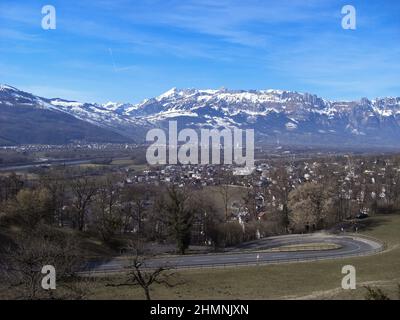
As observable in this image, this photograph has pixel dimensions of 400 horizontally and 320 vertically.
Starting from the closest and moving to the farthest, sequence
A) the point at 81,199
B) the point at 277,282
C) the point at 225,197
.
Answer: the point at 277,282 < the point at 81,199 < the point at 225,197

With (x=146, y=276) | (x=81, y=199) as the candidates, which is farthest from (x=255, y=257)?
(x=81, y=199)

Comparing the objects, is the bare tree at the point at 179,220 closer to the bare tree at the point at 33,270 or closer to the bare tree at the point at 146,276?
the bare tree at the point at 146,276

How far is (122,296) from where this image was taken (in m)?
27.5

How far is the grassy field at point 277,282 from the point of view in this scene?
26516 mm

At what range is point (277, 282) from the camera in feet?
104

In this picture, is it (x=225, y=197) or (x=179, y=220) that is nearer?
(x=179, y=220)

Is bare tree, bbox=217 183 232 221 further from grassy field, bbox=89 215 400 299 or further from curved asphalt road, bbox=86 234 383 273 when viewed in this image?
grassy field, bbox=89 215 400 299

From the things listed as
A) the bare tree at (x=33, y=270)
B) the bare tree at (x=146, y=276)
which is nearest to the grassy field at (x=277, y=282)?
the bare tree at (x=146, y=276)

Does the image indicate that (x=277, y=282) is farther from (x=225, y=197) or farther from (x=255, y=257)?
(x=225, y=197)

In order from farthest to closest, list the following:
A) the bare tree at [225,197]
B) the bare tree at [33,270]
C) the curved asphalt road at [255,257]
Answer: the bare tree at [225,197], the curved asphalt road at [255,257], the bare tree at [33,270]
